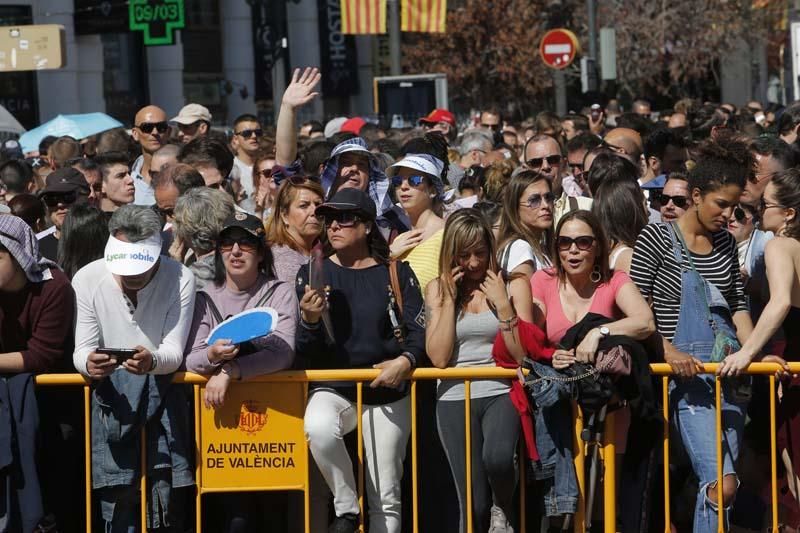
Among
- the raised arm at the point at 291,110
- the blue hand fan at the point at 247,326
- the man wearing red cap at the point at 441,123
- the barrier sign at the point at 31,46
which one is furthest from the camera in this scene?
the barrier sign at the point at 31,46

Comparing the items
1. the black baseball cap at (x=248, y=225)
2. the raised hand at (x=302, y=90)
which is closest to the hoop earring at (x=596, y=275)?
the black baseball cap at (x=248, y=225)

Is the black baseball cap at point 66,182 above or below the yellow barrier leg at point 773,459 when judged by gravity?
above

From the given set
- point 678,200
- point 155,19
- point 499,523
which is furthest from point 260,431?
point 155,19

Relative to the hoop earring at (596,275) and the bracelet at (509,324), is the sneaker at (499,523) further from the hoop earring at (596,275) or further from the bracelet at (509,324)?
the hoop earring at (596,275)

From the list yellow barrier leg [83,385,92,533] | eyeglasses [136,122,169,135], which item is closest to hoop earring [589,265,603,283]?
yellow barrier leg [83,385,92,533]

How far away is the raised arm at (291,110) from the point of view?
355 inches

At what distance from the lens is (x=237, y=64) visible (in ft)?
124

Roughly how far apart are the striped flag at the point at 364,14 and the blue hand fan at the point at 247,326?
17289 mm

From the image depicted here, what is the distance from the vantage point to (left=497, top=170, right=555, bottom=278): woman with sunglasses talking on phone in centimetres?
769

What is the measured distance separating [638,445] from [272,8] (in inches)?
1241

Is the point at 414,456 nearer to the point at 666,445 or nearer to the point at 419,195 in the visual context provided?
the point at 666,445

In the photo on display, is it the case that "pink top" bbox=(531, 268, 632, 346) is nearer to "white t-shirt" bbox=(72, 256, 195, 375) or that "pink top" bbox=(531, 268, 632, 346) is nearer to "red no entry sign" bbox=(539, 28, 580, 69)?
"white t-shirt" bbox=(72, 256, 195, 375)

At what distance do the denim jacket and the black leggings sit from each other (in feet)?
4.09

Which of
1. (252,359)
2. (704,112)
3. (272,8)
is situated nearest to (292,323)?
(252,359)
